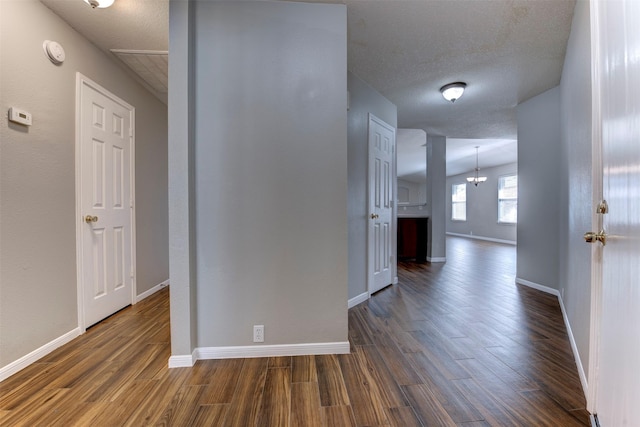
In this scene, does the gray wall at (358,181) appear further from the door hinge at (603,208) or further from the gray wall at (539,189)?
the gray wall at (539,189)

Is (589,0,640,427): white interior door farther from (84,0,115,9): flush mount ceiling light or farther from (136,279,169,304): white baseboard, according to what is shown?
(136,279,169,304): white baseboard

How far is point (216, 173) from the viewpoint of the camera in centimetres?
186

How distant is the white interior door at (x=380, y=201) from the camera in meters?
3.15

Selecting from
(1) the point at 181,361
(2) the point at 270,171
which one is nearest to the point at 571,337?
(2) the point at 270,171

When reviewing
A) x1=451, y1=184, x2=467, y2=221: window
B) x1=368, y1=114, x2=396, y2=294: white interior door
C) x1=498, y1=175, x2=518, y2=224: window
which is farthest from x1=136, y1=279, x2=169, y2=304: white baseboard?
x1=451, y1=184, x2=467, y2=221: window

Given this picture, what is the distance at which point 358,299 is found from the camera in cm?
295

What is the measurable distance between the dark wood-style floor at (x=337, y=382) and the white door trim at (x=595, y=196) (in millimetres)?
210

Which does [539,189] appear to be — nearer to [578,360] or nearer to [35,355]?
[578,360]

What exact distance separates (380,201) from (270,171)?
1.82 metres

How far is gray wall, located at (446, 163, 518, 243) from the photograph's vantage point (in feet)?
27.5

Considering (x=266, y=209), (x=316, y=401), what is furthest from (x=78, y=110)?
(x=316, y=401)

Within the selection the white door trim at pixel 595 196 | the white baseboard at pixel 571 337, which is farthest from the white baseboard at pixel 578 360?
the white door trim at pixel 595 196

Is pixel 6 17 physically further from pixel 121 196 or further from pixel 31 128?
pixel 121 196

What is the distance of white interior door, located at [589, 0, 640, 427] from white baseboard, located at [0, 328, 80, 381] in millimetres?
2901
